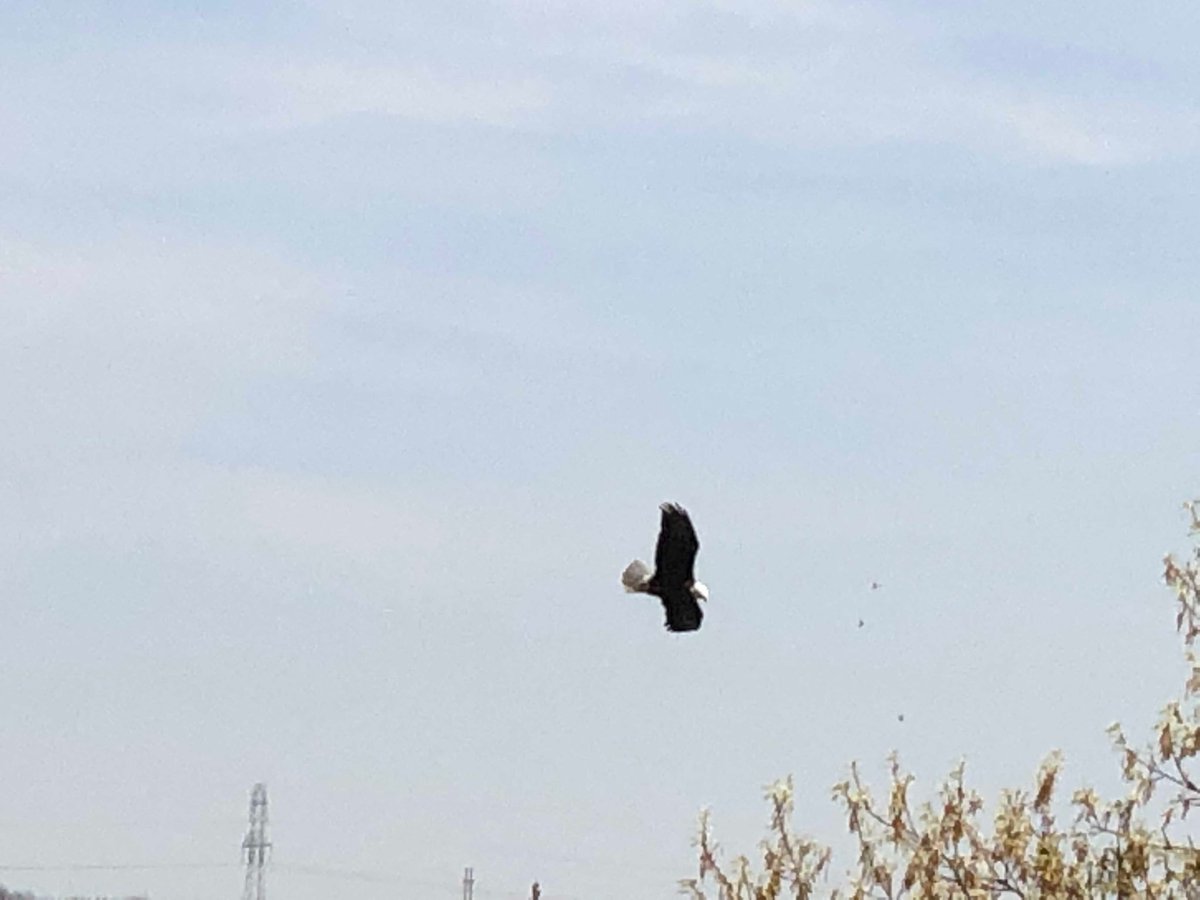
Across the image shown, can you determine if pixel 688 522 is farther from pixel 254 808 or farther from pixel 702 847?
pixel 254 808

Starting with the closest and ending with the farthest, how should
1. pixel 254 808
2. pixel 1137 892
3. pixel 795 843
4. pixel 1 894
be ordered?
pixel 1137 892
pixel 795 843
pixel 254 808
pixel 1 894

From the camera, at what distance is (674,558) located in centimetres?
2698

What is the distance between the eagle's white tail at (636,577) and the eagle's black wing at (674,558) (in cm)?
29

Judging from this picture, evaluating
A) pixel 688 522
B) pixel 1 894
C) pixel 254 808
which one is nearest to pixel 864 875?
pixel 688 522

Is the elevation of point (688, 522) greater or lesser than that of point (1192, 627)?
greater

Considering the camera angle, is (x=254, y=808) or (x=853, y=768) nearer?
(x=853, y=768)

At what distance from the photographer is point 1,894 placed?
160 meters

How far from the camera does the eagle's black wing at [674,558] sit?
2692 centimetres

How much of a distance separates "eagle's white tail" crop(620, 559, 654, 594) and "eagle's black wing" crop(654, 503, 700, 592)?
0.29 metres

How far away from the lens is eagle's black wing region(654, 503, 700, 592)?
88.3 feet

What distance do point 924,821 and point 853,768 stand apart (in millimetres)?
819

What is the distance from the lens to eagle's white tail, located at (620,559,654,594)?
2738cm

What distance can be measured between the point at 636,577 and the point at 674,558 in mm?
886

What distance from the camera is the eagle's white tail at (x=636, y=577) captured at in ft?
89.8
